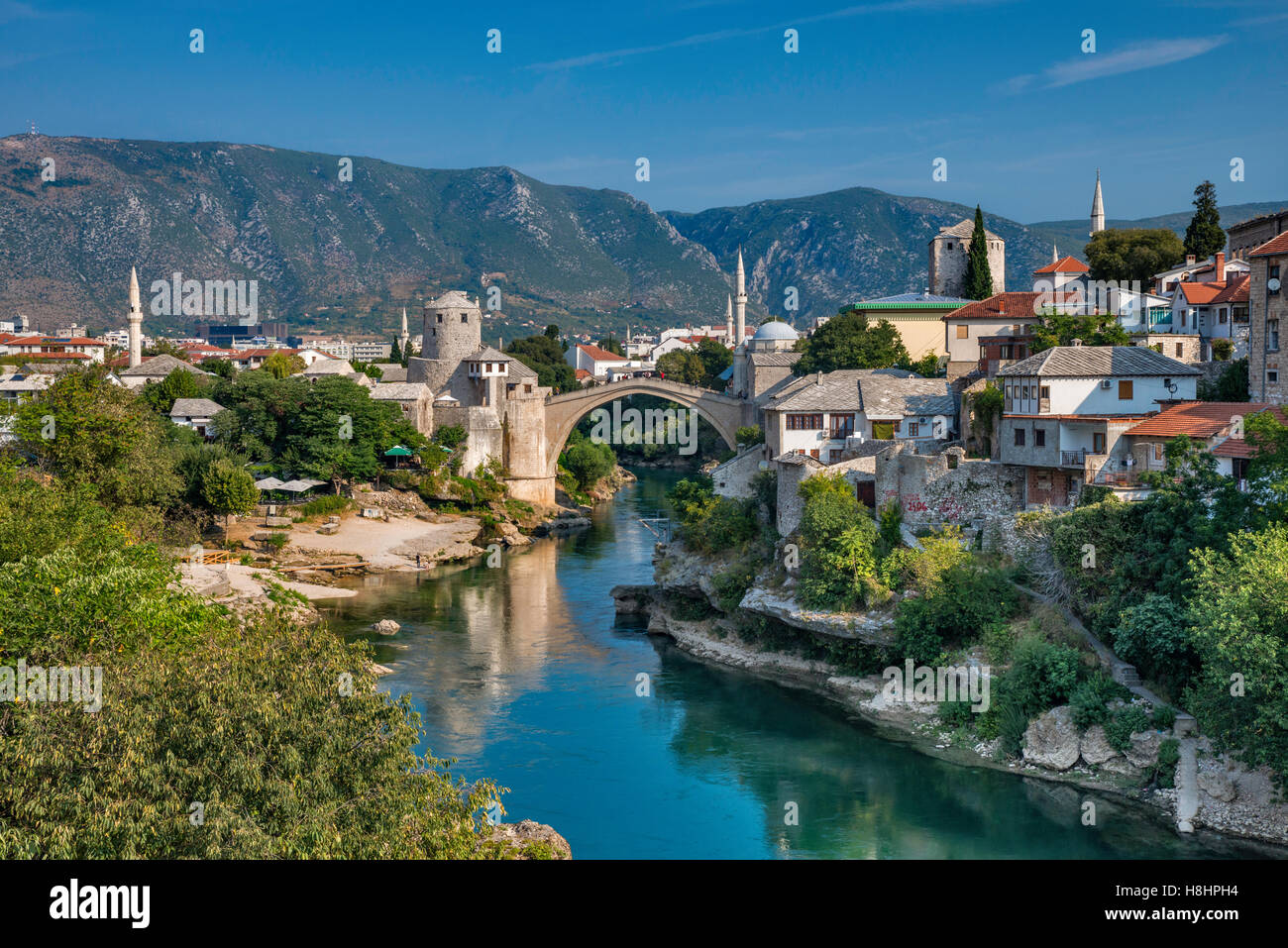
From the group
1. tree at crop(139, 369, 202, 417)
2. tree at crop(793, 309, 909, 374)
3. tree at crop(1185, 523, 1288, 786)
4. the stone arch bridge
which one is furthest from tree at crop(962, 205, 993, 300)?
tree at crop(139, 369, 202, 417)

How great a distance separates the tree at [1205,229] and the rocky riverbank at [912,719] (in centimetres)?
2276

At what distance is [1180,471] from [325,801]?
17.3m

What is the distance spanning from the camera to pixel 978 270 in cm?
4850

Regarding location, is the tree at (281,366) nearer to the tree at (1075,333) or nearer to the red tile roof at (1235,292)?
the tree at (1075,333)

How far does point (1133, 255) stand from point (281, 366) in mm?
39017

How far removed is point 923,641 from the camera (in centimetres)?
2447

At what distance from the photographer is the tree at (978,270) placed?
158ft

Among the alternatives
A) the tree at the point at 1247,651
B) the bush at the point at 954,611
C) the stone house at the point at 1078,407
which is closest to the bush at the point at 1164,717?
the tree at the point at 1247,651

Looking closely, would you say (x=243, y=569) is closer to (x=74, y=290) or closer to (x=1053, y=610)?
(x=1053, y=610)

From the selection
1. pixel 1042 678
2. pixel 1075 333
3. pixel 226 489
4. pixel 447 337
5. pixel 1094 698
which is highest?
pixel 447 337

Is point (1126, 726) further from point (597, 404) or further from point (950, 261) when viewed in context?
point (597, 404)

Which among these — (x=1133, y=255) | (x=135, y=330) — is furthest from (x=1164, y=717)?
(x=135, y=330)

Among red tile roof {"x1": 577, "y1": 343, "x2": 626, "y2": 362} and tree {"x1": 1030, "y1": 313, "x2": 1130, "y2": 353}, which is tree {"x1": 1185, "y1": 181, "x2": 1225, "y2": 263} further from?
red tile roof {"x1": 577, "y1": 343, "x2": 626, "y2": 362}
